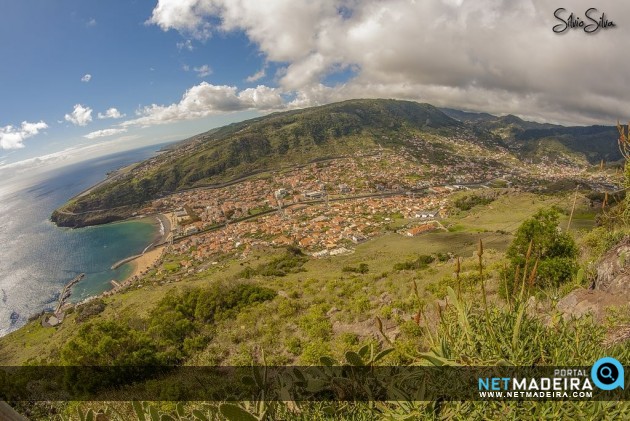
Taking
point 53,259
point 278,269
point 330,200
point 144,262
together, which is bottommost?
point 144,262

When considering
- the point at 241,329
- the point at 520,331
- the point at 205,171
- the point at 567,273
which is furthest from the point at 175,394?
the point at 205,171

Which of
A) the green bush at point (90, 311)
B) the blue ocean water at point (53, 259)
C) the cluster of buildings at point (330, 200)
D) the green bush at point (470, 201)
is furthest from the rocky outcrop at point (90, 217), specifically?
the green bush at point (470, 201)

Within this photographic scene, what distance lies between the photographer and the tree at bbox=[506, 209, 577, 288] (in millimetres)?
10119

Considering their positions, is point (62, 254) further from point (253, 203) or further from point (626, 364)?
point (626, 364)

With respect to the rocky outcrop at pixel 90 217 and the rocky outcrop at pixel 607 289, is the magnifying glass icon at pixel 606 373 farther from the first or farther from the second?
the rocky outcrop at pixel 90 217

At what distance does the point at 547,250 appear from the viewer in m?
12.2

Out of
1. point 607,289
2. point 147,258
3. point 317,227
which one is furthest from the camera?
point 317,227

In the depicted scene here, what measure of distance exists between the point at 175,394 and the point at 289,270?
2411 cm

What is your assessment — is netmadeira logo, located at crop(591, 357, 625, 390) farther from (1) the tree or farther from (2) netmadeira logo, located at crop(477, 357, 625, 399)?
(1) the tree

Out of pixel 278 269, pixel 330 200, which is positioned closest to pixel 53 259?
pixel 278 269

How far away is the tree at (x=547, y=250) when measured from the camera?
1012 cm

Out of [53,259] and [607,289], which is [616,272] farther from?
[53,259]

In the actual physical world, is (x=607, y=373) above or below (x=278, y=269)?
above

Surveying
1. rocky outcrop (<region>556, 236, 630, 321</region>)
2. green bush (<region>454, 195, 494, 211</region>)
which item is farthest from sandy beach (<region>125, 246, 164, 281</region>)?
green bush (<region>454, 195, 494, 211</region>)
